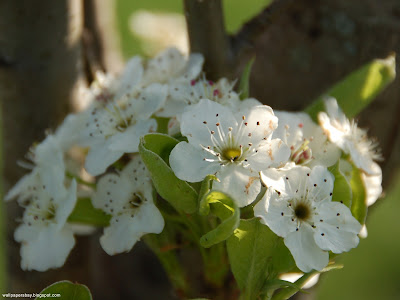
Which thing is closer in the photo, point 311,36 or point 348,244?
point 348,244

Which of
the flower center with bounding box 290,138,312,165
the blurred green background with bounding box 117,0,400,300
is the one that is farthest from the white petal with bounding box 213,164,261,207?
the blurred green background with bounding box 117,0,400,300

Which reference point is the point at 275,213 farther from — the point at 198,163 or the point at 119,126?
the point at 119,126

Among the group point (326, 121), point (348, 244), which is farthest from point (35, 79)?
point (348, 244)

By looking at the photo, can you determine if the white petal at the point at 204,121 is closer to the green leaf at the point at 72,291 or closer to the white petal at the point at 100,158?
the white petal at the point at 100,158

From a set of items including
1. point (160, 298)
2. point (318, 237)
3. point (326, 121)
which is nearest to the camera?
point (318, 237)

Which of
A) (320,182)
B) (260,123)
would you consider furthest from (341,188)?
(260,123)

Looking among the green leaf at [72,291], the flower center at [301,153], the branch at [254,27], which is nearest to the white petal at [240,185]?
the flower center at [301,153]

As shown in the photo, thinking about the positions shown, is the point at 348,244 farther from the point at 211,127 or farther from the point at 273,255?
the point at 211,127
